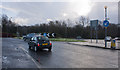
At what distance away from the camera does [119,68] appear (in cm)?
658

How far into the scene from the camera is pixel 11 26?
8638cm

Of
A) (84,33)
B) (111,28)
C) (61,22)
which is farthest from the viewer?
(61,22)

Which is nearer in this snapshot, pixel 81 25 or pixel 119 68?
pixel 119 68

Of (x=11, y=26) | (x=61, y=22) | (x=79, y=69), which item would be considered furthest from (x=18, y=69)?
(x=11, y=26)

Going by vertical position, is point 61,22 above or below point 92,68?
A: above

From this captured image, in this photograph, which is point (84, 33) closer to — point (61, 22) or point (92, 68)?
point (61, 22)

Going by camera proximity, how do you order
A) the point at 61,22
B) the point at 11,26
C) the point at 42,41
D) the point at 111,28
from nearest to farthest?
the point at 42,41, the point at 111,28, the point at 61,22, the point at 11,26

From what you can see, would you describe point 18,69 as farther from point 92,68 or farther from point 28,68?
point 92,68

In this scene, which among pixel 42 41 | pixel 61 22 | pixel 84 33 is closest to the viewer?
pixel 42 41

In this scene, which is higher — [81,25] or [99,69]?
[81,25]

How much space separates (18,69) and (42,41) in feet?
22.1

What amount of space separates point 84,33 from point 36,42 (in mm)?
54145

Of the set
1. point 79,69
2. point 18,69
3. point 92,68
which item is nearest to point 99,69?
point 92,68

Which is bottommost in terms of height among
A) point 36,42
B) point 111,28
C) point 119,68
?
point 119,68
